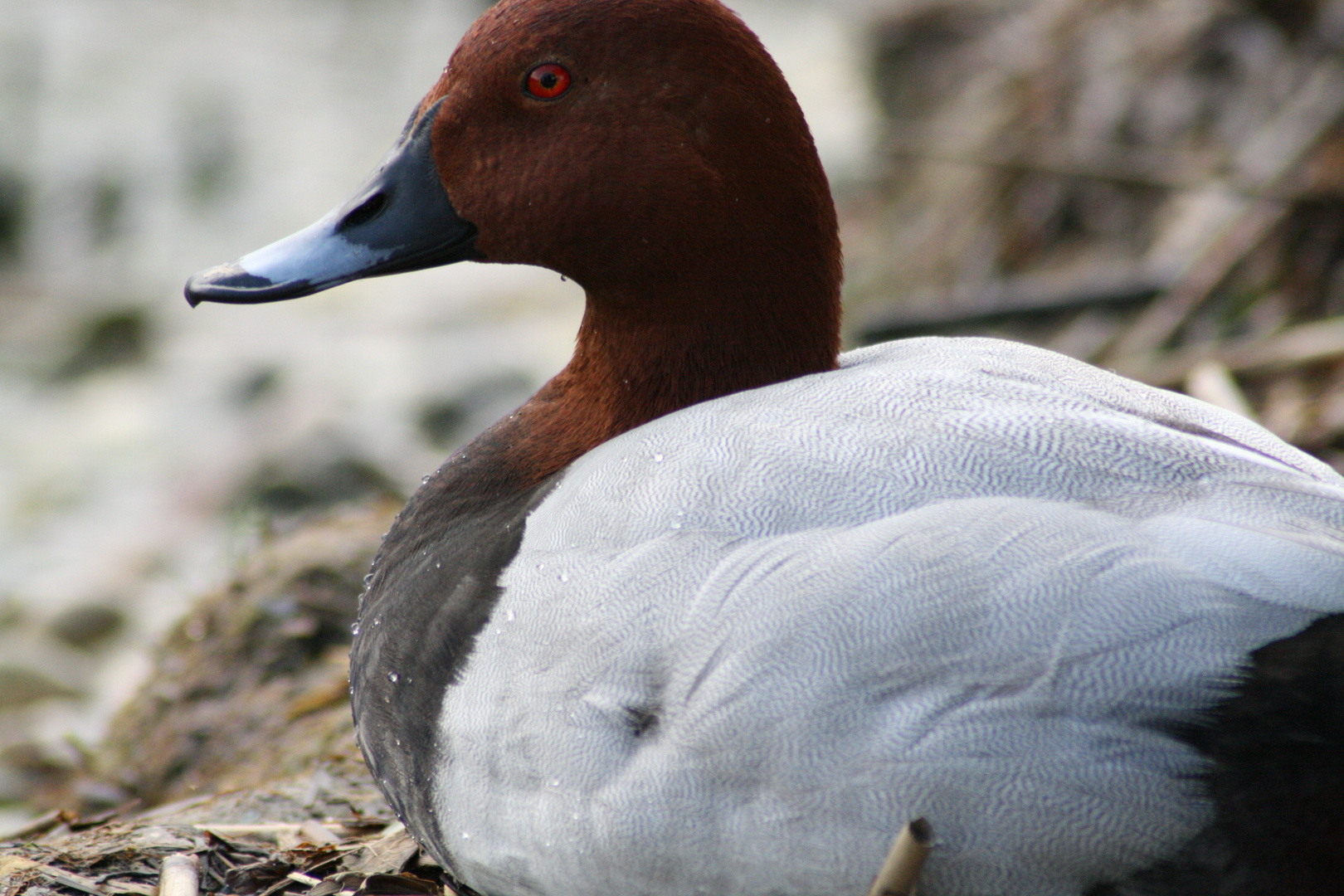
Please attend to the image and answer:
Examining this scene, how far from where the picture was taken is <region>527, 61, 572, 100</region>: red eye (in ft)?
6.67

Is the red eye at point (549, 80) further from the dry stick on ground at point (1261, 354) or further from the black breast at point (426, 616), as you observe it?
the dry stick on ground at point (1261, 354)

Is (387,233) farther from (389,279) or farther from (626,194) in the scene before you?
(389,279)

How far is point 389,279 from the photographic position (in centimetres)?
786

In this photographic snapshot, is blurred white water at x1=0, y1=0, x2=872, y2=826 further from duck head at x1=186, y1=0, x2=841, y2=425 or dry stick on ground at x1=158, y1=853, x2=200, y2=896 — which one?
duck head at x1=186, y1=0, x2=841, y2=425

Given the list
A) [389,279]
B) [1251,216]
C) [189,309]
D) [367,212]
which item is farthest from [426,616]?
[189,309]

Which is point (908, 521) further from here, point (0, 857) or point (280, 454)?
point (280, 454)

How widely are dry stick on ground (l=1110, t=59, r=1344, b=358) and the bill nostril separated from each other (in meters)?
2.44

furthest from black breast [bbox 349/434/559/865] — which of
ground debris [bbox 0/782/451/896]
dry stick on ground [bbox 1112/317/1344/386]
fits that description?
dry stick on ground [bbox 1112/317/1344/386]

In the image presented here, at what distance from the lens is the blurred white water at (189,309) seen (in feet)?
16.8

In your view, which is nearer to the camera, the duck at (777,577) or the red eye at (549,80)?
the duck at (777,577)

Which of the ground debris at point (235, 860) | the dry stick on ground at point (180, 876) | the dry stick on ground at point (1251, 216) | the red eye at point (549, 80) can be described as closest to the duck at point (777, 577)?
the red eye at point (549, 80)

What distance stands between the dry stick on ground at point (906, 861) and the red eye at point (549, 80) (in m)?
1.16

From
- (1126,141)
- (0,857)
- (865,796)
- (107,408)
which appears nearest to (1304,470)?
(865,796)

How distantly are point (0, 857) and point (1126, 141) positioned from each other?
434 centimetres
